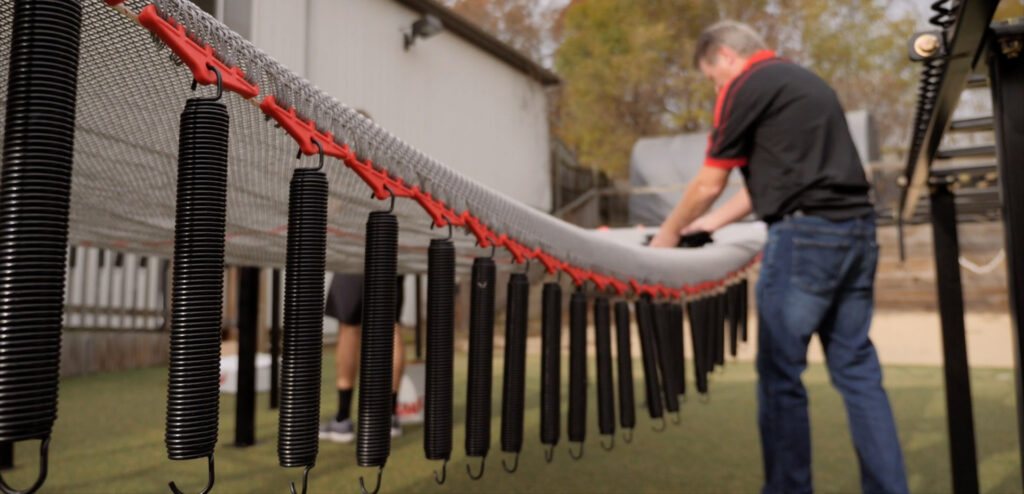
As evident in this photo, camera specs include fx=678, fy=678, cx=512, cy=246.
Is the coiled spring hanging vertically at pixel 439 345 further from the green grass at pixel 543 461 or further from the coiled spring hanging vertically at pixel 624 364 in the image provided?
the green grass at pixel 543 461

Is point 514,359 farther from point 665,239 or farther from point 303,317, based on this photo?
point 665,239

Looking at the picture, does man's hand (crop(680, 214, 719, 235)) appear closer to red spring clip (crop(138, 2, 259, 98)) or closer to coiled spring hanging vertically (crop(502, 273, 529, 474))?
coiled spring hanging vertically (crop(502, 273, 529, 474))

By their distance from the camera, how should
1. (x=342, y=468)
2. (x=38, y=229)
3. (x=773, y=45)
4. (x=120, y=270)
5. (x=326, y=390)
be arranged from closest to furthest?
(x=38, y=229) < (x=342, y=468) < (x=326, y=390) < (x=120, y=270) < (x=773, y=45)

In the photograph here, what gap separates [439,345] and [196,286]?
48 cm

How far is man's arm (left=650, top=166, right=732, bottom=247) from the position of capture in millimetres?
1973

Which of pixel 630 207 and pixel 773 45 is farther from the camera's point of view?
pixel 773 45

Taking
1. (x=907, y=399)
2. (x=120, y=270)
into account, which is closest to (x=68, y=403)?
(x=120, y=270)

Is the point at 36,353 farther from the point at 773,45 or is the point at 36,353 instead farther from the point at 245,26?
the point at 773,45

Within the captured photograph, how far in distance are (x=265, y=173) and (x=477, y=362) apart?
516 mm

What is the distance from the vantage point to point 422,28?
8148 mm

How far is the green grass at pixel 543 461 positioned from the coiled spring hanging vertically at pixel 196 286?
1628 mm

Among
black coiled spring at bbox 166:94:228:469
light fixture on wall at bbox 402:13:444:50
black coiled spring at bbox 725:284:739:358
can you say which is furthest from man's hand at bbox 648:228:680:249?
light fixture on wall at bbox 402:13:444:50

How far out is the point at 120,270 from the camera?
19.5 feet

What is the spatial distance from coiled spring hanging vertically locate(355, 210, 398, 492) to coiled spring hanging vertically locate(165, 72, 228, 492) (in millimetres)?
264
